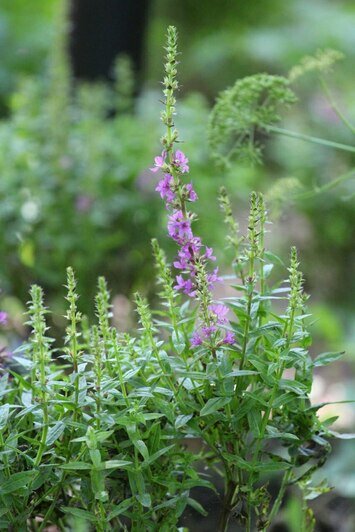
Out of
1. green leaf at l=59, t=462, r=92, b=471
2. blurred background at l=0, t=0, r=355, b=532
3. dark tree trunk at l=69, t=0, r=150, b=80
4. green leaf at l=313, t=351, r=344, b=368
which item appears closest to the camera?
green leaf at l=59, t=462, r=92, b=471

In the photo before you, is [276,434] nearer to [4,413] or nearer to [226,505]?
[226,505]

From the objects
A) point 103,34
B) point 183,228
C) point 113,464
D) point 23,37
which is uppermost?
point 23,37

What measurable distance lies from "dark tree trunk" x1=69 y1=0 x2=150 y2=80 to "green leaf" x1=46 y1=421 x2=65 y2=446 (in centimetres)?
310

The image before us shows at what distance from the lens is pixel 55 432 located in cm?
92

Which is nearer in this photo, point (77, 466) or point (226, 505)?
point (77, 466)

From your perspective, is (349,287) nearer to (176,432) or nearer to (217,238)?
(217,238)

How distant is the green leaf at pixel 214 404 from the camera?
91 centimetres

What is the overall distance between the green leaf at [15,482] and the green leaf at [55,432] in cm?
3

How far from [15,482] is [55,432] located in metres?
0.06

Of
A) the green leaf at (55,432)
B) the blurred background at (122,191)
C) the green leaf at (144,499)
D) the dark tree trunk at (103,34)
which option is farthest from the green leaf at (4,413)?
the dark tree trunk at (103,34)

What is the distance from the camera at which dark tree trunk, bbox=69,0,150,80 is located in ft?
12.9

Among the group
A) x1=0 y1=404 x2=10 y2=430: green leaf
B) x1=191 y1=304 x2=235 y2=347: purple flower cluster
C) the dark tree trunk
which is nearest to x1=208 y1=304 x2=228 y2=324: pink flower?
x1=191 y1=304 x2=235 y2=347: purple flower cluster

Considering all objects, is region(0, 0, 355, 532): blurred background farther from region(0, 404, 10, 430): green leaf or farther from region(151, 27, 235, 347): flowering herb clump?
region(0, 404, 10, 430): green leaf

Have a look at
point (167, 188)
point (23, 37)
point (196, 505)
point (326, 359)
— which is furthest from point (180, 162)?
point (23, 37)
